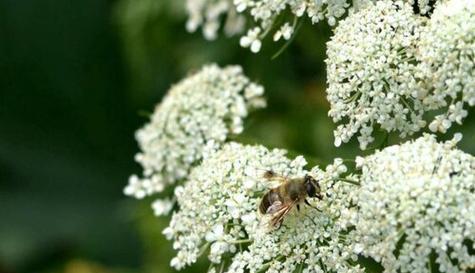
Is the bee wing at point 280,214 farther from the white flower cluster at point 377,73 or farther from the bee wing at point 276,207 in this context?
the white flower cluster at point 377,73

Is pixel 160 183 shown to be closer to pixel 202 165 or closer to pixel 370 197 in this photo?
pixel 202 165

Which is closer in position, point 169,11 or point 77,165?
point 169,11

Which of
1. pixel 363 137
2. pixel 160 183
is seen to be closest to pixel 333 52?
pixel 363 137

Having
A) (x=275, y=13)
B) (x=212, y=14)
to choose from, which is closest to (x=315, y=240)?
(x=275, y=13)

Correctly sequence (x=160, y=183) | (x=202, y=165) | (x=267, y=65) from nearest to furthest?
(x=202, y=165) < (x=160, y=183) < (x=267, y=65)

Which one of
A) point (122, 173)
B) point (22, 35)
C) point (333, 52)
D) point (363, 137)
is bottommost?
point (363, 137)

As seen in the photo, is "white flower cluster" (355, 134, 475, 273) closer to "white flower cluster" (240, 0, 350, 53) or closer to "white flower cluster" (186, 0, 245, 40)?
"white flower cluster" (240, 0, 350, 53)

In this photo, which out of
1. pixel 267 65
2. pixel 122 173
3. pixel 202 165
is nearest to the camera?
pixel 202 165

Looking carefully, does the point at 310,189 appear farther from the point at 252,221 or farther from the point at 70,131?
the point at 70,131
